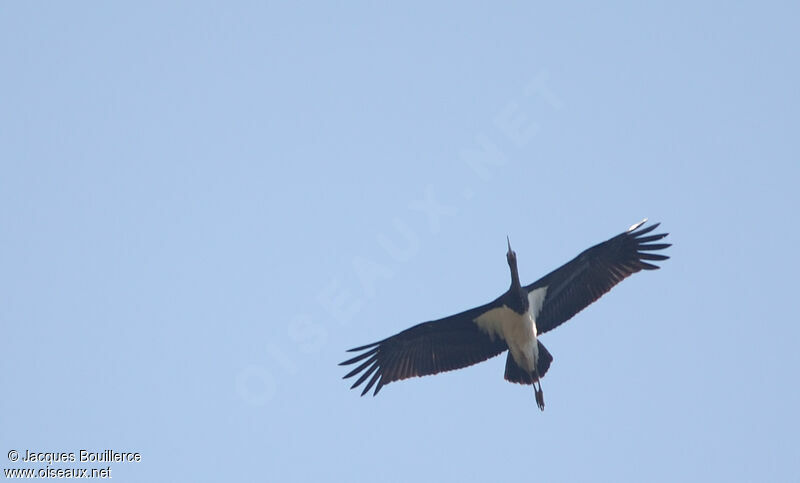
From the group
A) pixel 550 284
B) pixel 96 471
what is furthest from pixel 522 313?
pixel 96 471

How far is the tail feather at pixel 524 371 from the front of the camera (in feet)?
64.7

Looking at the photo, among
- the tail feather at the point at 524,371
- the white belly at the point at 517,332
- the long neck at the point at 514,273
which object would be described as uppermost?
the long neck at the point at 514,273

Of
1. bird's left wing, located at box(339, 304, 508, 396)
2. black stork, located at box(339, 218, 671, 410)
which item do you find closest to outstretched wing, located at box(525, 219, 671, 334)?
black stork, located at box(339, 218, 671, 410)

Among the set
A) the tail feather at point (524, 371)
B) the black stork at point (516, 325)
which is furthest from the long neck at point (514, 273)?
the tail feather at point (524, 371)

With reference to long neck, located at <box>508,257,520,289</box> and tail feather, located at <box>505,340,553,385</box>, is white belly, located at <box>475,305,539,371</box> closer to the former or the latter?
tail feather, located at <box>505,340,553,385</box>

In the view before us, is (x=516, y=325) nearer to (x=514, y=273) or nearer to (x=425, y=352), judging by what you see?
(x=514, y=273)

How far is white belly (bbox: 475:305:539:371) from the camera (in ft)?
64.2

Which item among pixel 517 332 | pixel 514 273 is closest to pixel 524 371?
pixel 517 332

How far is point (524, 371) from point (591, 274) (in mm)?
2033

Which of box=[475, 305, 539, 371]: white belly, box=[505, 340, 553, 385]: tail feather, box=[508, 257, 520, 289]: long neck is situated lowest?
box=[505, 340, 553, 385]: tail feather

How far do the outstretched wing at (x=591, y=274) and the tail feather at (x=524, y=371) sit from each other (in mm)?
444

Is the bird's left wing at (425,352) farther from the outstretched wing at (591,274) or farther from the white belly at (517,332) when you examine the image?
the outstretched wing at (591,274)

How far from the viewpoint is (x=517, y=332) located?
64.5 ft

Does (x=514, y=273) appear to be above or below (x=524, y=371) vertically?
above
